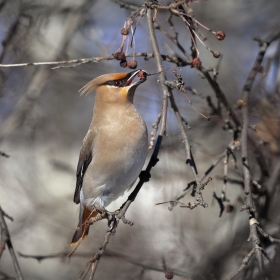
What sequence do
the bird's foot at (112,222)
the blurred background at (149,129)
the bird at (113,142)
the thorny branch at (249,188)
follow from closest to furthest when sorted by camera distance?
the thorny branch at (249,188), the bird's foot at (112,222), the bird at (113,142), the blurred background at (149,129)

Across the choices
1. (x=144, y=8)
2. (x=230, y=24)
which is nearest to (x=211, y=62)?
(x=230, y=24)

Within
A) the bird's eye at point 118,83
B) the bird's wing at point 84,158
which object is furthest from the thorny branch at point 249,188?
the bird's wing at point 84,158

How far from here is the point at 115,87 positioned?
3.53m

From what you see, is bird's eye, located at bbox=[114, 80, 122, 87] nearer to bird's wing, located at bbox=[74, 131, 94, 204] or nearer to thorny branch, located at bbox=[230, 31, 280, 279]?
bird's wing, located at bbox=[74, 131, 94, 204]

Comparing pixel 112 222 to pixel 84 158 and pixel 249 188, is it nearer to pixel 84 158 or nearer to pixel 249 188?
pixel 249 188

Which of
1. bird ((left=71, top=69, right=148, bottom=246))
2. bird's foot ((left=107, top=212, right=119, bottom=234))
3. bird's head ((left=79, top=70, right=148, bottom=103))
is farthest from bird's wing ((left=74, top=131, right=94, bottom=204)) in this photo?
bird's foot ((left=107, top=212, right=119, bottom=234))

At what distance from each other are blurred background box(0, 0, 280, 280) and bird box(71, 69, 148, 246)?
0.54m

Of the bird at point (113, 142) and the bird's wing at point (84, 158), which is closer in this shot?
the bird at point (113, 142)

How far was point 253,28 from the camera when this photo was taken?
5.48m

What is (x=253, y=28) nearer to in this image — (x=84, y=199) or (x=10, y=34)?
(x=10, y=34)

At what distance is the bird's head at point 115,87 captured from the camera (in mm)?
3451

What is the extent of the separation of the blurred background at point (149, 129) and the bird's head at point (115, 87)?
1.73 ft

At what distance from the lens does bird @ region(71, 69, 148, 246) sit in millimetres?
3430

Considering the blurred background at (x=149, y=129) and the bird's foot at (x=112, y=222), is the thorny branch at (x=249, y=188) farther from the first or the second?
the bird's foot at (x=112, y=222)
